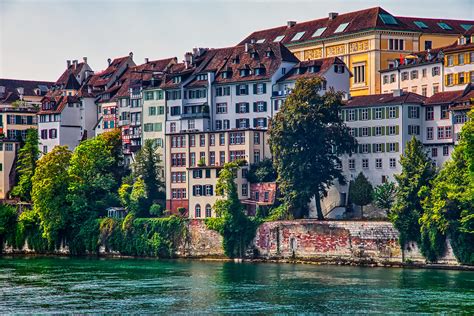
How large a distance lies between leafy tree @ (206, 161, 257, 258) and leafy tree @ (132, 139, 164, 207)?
12.0 meters

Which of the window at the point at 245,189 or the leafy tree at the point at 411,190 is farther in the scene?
the window at the point at 245,189

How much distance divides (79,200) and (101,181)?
4.04 m

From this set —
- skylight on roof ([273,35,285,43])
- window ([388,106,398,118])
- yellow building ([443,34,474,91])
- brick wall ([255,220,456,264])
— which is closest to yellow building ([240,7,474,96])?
skylight on roof ([273,35,285,43])

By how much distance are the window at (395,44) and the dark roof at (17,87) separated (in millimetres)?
50934

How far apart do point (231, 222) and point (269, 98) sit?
17.2m

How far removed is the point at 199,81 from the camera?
134375 millimetres

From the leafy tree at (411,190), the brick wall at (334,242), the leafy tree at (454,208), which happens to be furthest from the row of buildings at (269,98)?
the leafy tree at (454,208)

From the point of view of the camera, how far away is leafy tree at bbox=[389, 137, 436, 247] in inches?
4154

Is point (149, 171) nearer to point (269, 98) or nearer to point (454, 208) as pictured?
point (269, 98)

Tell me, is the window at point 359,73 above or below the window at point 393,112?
above

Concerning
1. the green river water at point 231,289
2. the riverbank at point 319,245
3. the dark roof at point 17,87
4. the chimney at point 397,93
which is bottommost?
the green river water at point 231,289

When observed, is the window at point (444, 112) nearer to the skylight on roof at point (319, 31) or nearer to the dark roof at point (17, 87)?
the skylight on roof at point (319, 31)

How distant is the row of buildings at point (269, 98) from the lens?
381 feet

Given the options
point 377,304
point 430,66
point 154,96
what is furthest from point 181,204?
point 377,304
